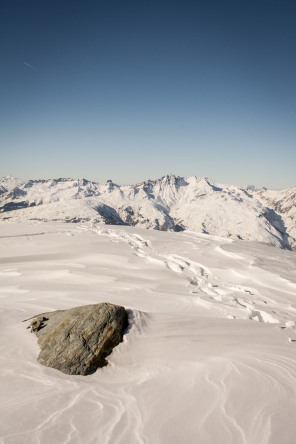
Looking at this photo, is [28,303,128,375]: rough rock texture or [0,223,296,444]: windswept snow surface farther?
[28,303,128,375]: rough rock texture

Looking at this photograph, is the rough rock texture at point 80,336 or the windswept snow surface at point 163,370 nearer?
the windswept snow surface at point 163,370

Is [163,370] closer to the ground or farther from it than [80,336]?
closer to the ground

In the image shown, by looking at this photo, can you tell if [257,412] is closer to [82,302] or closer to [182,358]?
[182,358]

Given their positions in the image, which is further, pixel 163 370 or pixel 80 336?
pixel 80 336

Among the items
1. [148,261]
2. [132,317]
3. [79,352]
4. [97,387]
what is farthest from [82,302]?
[148,261]
